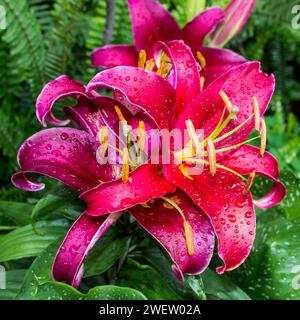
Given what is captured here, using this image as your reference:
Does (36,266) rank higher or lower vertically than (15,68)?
lower

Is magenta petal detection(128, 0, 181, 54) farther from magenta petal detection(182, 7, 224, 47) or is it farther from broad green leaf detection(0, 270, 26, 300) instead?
broad green leaf detection(0, 270, 26, 300)

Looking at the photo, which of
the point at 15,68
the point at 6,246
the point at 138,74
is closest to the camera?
the point at 138,74

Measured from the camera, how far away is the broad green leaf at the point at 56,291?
725 mm

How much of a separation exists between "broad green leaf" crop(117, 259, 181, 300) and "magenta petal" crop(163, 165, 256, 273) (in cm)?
18

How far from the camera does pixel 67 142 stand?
30.2 inches

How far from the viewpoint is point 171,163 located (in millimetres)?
730

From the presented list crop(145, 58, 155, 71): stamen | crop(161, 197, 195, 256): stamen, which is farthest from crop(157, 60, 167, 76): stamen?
crop(161, 197, 195, 256): stamen

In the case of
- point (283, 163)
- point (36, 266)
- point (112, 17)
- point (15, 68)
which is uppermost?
point (112, 17)

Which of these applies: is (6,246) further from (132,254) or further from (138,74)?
(138,74)

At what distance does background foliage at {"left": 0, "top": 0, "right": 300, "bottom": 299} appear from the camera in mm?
803

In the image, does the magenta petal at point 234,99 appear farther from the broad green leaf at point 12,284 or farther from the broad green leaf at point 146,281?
the broad green leaf at point 12,284

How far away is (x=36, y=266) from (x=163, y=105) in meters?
0.28

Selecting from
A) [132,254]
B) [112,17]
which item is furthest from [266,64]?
[132,254]

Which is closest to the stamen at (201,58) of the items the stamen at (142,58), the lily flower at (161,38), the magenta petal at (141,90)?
the lily flower at (161,38)
